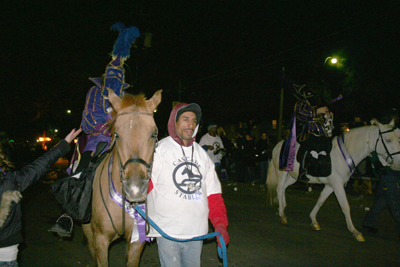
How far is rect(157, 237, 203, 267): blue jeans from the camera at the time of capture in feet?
8.50

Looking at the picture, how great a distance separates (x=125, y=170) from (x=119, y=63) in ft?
8.09

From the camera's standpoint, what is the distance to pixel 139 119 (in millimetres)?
2559

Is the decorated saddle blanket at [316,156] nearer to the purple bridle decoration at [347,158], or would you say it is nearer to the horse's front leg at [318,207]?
the purple bridle decoration at [347,158]

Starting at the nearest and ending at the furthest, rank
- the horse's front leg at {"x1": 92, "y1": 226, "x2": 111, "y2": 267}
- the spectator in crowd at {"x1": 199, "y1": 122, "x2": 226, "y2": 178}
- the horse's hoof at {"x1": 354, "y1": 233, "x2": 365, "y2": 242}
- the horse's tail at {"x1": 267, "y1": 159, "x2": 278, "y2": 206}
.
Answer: the horse's front leg at {"x1": 92, "y1": 226, "x2": 111, "y2": 267} → the horse's hoof at {"x1": 354, "y1": 233, "x2": 365, "y2": 242} → the horse's tail at {"x1": 267, "y1": 159, "x2": 278, "y2": 206} → the spectator in crowd at {"x1": 199, "y1": 122, "x2": 226, "y2": 178}

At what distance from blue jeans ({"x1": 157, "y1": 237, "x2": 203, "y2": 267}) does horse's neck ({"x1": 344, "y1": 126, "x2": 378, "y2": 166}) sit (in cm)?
485

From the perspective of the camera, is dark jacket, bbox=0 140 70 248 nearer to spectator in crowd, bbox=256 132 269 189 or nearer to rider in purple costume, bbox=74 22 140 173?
rider in purple costume, bbox=74 22 140 173

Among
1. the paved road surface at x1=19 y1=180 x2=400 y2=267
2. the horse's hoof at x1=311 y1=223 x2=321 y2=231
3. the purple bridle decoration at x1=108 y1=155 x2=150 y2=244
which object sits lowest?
the paved road surface at x1=19 y1=180 x2=400 y2=267

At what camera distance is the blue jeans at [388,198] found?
18.3ft

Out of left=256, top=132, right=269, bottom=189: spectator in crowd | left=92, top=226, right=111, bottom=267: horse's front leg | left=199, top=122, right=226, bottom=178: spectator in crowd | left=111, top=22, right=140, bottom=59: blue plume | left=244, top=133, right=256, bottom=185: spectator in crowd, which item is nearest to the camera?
left=92, top=226, right=111, bottom=267: horse's front leg

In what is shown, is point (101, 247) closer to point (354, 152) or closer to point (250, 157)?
point (354, 152)

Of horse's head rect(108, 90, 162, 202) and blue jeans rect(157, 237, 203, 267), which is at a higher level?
horse's head rect(108, 90, 162, 202)

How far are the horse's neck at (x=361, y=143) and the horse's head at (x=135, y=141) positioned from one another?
5.10m

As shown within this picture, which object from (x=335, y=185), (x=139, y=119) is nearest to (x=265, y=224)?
(x=335, y=185)

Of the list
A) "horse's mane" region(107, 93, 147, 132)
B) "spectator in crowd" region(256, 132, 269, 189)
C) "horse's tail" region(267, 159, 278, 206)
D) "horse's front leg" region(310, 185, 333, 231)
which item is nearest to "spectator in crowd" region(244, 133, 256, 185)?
"spectator in crowd" region(256, 132, 269, 189)
